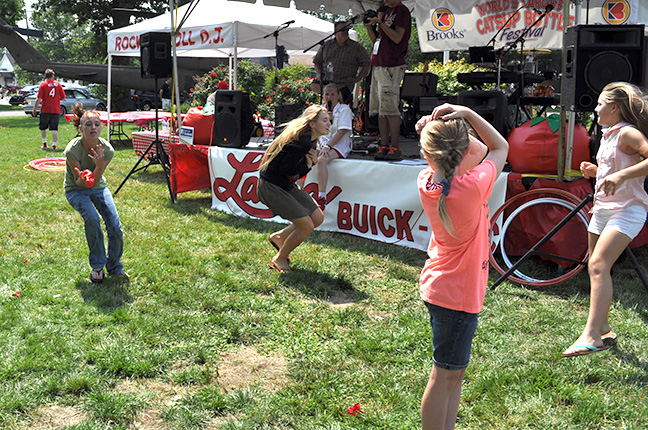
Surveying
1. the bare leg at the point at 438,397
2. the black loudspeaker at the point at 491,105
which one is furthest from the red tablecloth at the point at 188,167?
the bare leg at the point at 438,397

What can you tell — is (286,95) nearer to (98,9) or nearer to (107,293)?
(107,293)

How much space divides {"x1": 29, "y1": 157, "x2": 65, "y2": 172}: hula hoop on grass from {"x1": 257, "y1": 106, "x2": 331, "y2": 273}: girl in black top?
21.4 ft

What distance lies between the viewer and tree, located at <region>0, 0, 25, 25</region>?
137 feet

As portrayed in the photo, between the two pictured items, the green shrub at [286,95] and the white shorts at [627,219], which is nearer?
the white shorts at [627,219]

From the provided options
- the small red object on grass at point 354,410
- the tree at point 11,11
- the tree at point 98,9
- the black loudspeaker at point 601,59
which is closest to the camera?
the small red object on grass at point 354,410

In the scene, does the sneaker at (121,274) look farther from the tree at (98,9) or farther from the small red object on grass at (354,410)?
the tree at (98,9)

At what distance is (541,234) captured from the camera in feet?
16.9

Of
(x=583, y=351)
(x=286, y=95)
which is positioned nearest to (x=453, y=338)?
(x=583, y=351)

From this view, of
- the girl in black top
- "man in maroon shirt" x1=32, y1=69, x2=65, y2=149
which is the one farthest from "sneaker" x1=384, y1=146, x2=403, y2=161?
"man in maroon shirt" x1=32, y1=69, x2=65, y2=149

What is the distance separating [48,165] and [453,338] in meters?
10.5

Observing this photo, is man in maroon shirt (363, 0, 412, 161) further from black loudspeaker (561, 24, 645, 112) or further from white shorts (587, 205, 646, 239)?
white shorts (587, 205, 646, 239)

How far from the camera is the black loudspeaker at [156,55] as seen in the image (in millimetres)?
8109

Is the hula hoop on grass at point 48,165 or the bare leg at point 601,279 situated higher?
the hula hoop on grass at point 48,165

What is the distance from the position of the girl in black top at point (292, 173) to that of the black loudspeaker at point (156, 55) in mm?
3683
